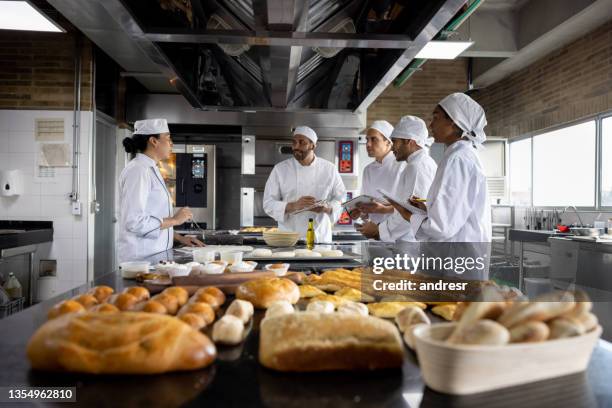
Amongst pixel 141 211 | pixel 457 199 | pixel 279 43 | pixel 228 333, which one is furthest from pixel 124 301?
pixel 457 199

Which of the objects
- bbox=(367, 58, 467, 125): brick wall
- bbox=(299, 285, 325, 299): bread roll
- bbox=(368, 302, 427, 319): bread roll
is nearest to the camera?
bbox=(368, 302, 427, 319): bread roll

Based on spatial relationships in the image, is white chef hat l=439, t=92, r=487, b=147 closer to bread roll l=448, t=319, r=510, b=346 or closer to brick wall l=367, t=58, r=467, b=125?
bread roll l=448, t=319, r=510, b=346

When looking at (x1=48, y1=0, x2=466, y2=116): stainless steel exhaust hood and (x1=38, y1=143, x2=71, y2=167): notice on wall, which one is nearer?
(x1=48, y1=0, x2=466, y2=116): stainless steel exhaust hood

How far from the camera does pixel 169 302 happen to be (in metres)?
1.26

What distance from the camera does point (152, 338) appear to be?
34.2 inches

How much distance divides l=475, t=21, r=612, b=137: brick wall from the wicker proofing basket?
5405 millimetres

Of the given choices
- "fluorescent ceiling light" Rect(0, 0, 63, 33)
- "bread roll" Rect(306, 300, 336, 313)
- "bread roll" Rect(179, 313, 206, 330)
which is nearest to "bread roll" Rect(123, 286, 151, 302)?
"bread roll" Rect(179, 313, 206, 330)

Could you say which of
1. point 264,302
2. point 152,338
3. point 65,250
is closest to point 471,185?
point 264,302

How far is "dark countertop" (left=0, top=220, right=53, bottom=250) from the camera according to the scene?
13.7ft

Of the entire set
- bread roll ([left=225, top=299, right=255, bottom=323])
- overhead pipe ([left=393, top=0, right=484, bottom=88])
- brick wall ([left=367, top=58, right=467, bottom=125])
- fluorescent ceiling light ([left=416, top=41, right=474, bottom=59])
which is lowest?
bread roll ([left=225, top=299, right=255, bottom=323])

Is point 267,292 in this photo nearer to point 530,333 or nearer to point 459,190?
point 530,333

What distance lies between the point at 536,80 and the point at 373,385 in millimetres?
6974

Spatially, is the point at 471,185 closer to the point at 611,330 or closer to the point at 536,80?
the point at 611,330

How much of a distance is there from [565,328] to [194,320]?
0.78 metres
